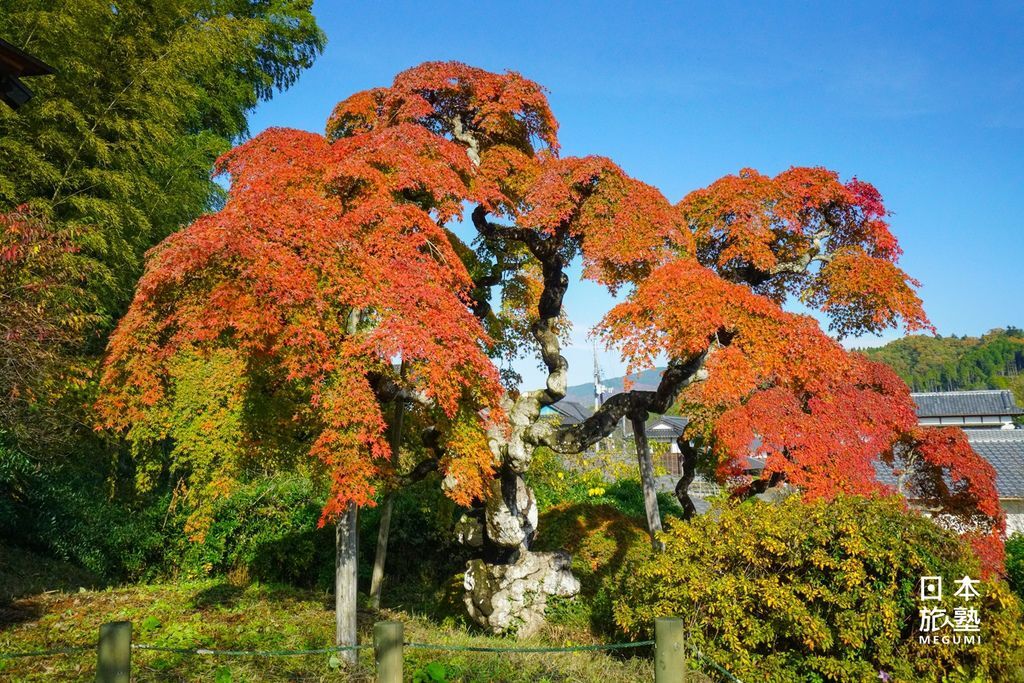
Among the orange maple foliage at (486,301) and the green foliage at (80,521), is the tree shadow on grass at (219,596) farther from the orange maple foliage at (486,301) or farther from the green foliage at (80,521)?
the orange maple foliage at (486,301)

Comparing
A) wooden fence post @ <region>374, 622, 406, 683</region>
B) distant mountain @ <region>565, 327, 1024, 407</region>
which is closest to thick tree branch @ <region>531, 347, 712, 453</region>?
wooden fence post @ <region>374, 622, 406, 683</region>

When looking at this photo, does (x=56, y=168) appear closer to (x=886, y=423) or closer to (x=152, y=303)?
(x=152, y=303)

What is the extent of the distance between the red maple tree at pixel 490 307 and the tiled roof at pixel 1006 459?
9.90 meters

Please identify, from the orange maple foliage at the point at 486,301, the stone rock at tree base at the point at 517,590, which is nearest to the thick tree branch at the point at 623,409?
the orange maple foliage at the point at 486,301

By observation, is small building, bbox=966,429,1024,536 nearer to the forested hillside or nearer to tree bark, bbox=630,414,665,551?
tree bark, bbox=630,414,665,551

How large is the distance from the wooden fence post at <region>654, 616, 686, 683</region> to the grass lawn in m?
2.31

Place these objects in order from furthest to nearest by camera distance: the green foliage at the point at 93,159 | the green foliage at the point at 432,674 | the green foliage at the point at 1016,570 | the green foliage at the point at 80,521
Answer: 1. the green foliage at the point at 80,521
2. the green foliage at the point at 1016,570
3. the green foliage at the point at 93,159
4. the green foliage at the point at 432,674

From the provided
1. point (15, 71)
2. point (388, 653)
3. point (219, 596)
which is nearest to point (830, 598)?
point (388, 653)

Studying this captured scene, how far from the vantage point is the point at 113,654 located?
364cm

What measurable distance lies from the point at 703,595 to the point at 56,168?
10662 millimetres

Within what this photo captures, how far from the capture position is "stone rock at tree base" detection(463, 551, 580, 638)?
8055mm

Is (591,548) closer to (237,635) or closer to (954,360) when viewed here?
(237,635)

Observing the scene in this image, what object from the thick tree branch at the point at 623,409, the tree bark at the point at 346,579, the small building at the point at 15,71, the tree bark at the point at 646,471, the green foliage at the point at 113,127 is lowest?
the tree bark at the point at 346,579

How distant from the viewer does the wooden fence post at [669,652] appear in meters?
3.88
